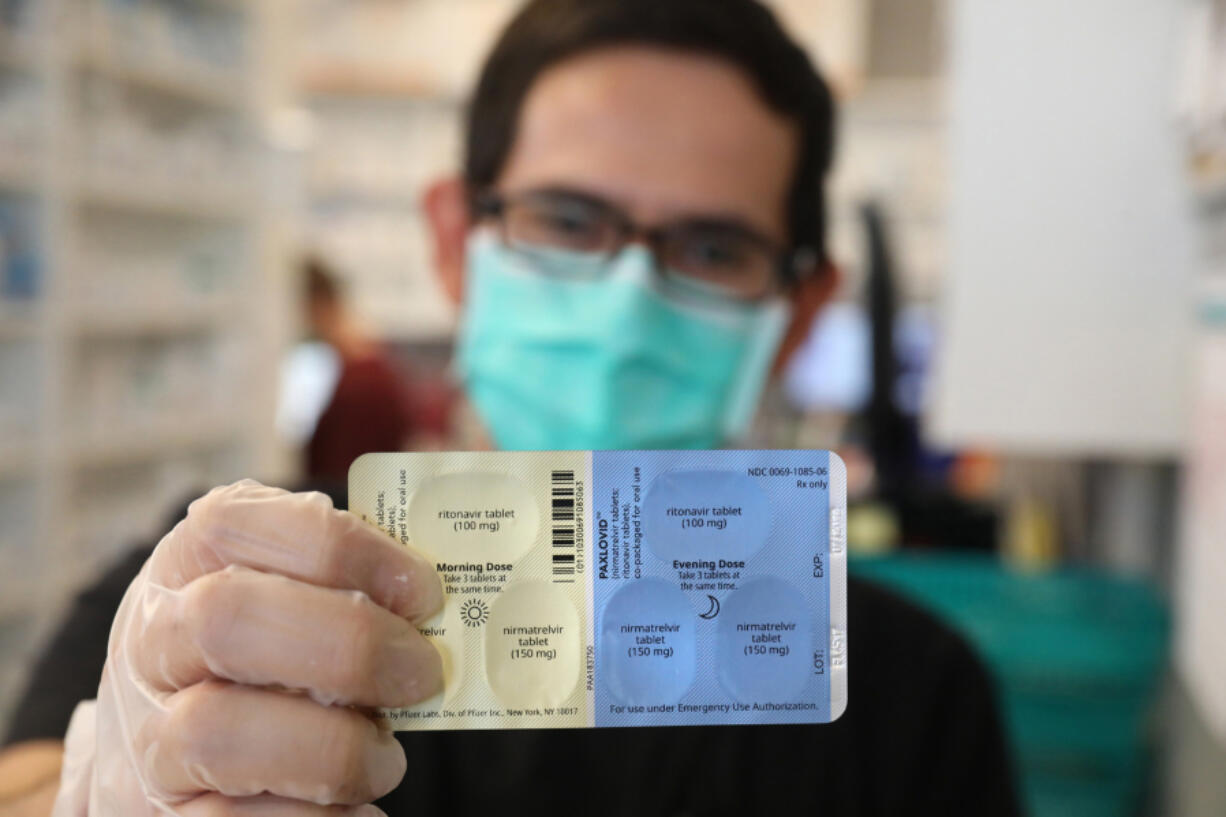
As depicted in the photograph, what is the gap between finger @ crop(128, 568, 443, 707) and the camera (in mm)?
352

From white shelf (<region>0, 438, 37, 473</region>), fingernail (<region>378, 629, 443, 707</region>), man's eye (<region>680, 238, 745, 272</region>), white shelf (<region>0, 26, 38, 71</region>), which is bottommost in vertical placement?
white shelf (<region>0, 438, 37, 473</region>)

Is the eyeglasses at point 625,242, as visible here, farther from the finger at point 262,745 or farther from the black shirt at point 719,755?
the finger at point 262,745

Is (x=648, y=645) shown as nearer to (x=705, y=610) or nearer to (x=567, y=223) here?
(x=705, y=610)

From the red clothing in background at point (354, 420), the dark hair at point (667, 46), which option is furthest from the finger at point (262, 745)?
the red clothing in background at point (354, 420)

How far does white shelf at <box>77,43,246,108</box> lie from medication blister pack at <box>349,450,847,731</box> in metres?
2.43

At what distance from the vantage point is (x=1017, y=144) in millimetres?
1354

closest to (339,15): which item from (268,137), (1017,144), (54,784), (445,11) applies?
(445,11)

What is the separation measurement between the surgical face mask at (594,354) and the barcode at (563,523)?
332 millimetres

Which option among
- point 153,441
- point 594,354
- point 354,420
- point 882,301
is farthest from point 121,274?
point 594,354

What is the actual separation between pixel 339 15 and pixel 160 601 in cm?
441

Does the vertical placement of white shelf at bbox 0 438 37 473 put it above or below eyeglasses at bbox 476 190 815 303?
below

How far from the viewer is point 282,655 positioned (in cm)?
35

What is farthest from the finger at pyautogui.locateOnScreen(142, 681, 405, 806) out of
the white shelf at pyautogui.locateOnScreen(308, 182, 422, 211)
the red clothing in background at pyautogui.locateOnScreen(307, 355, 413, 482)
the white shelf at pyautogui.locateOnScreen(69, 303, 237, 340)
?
the white shelf at pyautogui.locateOnScreen(308, 182, 422, 211)

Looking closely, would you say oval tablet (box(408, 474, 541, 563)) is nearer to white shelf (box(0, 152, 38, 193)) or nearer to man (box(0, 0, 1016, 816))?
man (box(0, 0, 1016, 816))
